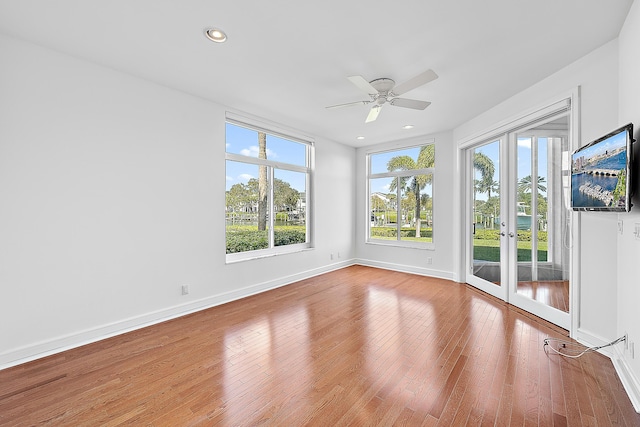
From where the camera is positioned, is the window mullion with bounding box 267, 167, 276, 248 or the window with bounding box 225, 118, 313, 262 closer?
the window with bounding box 225, 118, 313, 262

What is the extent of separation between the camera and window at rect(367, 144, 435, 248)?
550 centimetres

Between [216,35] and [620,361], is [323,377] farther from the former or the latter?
[216,35]

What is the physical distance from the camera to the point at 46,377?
2.18 metres

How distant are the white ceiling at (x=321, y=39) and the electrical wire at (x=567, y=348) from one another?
2641 mm

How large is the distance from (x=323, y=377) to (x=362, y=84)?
260 cm

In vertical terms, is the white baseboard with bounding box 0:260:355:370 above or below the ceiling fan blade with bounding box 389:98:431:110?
below

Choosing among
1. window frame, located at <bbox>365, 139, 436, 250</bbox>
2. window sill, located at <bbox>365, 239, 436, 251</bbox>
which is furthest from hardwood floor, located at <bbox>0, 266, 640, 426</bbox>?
window frame, located at <bbox>365, 139, 436, 250</bbox>

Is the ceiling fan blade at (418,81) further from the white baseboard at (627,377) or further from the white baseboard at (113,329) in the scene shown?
the white baseboard at (113,329)

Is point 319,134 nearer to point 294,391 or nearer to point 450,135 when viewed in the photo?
point 450,135

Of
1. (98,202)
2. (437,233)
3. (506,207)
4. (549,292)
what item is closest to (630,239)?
(549,292)

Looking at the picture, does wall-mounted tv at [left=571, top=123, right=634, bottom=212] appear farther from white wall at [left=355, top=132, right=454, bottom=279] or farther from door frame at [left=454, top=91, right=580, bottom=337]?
white wall at [left=355, top=132, right=454, bottom=279]

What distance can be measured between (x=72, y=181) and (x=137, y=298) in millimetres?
1360

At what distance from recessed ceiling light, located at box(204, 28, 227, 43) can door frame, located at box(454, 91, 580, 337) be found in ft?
10.9

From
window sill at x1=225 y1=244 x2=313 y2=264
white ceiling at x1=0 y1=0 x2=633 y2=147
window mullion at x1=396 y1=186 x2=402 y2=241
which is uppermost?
white ceiling at x1=0 y1=0 x2=633 y2=147
